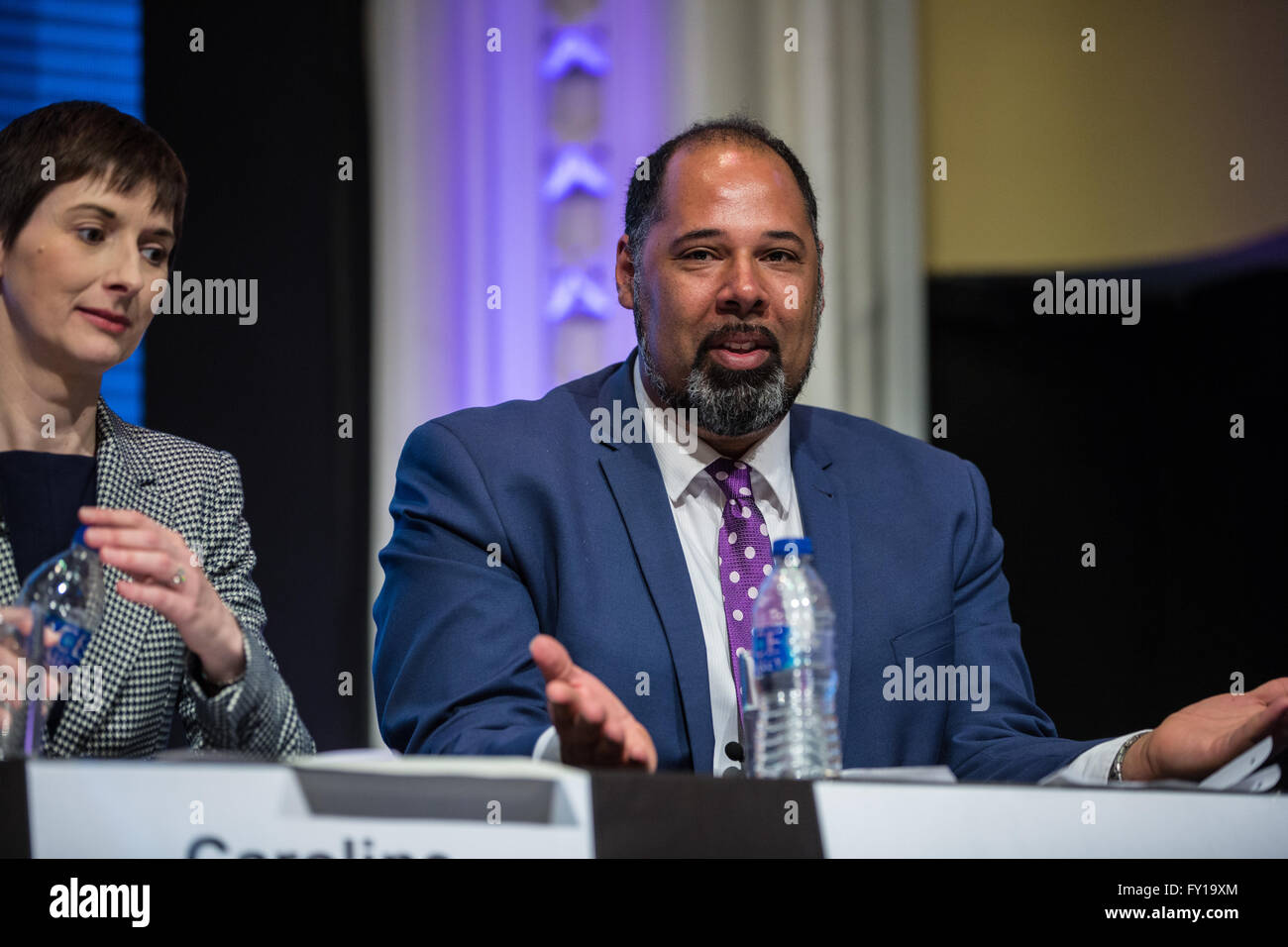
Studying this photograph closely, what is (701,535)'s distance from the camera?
7.28 feet

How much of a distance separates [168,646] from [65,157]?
751 millimetres

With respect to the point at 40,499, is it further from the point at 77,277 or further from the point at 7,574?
the point at 77,277

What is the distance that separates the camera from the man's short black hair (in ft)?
7.88

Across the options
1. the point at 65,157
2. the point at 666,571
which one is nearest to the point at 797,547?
the point at 666,571

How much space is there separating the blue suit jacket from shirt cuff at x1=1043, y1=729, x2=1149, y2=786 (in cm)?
4

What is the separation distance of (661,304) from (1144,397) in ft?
5.99

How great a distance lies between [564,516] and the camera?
2.13m

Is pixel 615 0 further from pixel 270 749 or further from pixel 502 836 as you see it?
pixel 502 836

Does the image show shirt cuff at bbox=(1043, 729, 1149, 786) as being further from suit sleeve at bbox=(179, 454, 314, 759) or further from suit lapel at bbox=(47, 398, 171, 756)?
suit lapel at bbox=(47, 398, 171, 756)

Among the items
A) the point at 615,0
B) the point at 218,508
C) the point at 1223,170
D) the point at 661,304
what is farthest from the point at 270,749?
the point at 1223,170

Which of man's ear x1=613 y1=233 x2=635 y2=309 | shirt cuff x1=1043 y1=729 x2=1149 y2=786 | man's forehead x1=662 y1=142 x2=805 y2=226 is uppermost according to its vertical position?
man's forehead x1=662 y1=142 x2=805 y2=226

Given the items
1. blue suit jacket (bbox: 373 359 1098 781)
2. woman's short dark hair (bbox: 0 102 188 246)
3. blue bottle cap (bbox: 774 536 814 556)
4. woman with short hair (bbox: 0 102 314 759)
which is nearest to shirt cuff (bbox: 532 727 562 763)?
blue suit jacket (bbox: 373 359 1098 781)

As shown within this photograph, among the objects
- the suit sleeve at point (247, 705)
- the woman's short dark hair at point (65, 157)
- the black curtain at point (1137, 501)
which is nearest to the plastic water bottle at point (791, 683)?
the suit sleeve at point (247, 705)
